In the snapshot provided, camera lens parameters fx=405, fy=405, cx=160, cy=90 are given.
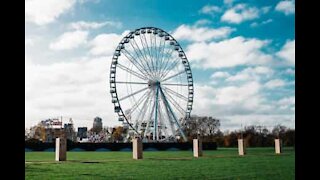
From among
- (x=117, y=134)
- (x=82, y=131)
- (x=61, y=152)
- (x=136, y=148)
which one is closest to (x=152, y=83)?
(x=136, y=148)

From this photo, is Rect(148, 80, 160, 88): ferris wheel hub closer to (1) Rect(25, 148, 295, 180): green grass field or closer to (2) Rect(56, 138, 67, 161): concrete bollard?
(2) Rect(56, 138, 67, 161): concrete bollard

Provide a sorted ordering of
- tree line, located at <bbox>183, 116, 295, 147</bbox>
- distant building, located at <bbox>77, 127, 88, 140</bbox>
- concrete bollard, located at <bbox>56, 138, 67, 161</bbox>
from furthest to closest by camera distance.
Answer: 1. distant building, located at <bbox>77, 127, 88, 140</bbox>
2. tree line, located at <bbox>183, 116, 295, 147</bbox>
3. concrete bollard, located at <bbox>56, 138, 67, 161</bbox>

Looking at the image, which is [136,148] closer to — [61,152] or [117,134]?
[61,152]

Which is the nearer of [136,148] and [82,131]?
[136,148]

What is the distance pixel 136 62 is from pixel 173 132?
278 inches

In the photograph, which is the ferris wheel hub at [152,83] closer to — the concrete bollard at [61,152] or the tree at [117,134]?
the concrete bollard at [61,152]

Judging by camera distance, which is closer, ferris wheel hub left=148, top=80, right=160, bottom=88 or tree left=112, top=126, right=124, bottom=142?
ferris wheel hub left=148, top=80, right=160, bottom=88

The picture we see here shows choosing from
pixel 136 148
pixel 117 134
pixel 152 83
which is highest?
pixel 152 83

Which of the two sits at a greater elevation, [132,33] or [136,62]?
[132,33]

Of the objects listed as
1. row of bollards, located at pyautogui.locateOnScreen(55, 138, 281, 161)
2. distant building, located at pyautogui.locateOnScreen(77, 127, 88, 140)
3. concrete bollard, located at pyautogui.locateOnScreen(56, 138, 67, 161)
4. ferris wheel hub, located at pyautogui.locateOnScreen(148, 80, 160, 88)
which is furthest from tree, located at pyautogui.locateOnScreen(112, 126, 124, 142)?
concrete bollard, located at pyautogui.locateOnScreen(56, 138, 67, 161)

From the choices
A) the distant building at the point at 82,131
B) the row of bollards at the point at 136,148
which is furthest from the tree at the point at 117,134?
the row of bollards at the point at 136,148
